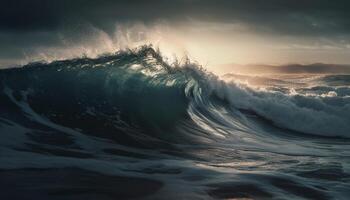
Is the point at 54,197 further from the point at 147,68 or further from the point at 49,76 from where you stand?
the point at 147,68

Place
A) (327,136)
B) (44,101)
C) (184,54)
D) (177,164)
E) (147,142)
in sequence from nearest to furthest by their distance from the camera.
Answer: (177,164), (147,142), (44,101), (327,136), (184,54)

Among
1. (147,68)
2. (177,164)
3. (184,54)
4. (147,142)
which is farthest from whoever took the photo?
(184,54)

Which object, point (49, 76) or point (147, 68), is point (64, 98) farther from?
point (147, 68)

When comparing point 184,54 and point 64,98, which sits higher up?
point 184,54

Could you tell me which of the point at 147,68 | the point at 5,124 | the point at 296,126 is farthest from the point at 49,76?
the point at 296,126

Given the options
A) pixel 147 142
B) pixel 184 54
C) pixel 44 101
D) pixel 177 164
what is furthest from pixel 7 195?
pixel 184 54

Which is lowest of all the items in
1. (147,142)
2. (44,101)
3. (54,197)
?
(54,197)

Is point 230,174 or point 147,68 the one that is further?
point 147,68
